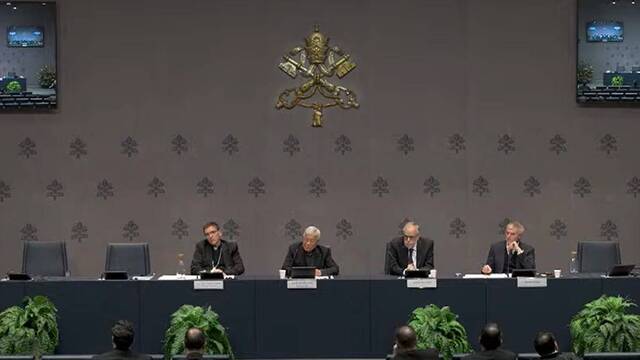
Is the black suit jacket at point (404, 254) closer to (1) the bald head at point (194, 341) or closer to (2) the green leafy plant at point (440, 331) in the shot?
(2) the green leafy plant at point (440, 331)

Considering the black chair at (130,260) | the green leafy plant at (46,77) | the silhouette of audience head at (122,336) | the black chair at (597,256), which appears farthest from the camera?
the green leafy plant at (46,77)

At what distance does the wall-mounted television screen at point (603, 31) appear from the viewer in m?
12.7

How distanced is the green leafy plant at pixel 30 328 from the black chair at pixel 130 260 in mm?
1971

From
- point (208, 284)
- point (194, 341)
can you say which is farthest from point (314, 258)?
point (194, 341)

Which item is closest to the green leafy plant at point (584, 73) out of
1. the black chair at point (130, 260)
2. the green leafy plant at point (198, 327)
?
the black chair at point (130, 260)

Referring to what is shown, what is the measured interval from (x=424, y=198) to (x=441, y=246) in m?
0.60

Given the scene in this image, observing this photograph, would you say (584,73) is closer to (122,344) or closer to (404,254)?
(404,254)

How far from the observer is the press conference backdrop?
1265 cm

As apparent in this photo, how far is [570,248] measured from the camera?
1268cm

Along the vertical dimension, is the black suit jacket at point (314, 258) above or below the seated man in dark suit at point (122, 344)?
above

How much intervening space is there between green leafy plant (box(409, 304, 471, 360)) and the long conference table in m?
0.48

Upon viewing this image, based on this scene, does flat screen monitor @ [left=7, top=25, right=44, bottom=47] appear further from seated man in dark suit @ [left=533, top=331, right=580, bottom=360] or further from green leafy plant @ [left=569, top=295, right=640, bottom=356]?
seated man in dark suit @ [left=533, top=331, right=580, bottom=360]

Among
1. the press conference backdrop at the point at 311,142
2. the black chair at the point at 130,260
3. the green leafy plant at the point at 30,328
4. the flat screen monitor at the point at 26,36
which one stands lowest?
the green leafy plant at the point at 30,328

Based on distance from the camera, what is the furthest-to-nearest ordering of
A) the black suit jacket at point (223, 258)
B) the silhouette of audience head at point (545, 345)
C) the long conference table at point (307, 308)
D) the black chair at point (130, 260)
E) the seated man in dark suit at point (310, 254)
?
the black chair at point (130, 260), the black suit jacket at point (223, 258), the seated man in dark suit at point (310, 254), the long conference table at point (307, 308), the silhouette of audience head at point (545, 345)
